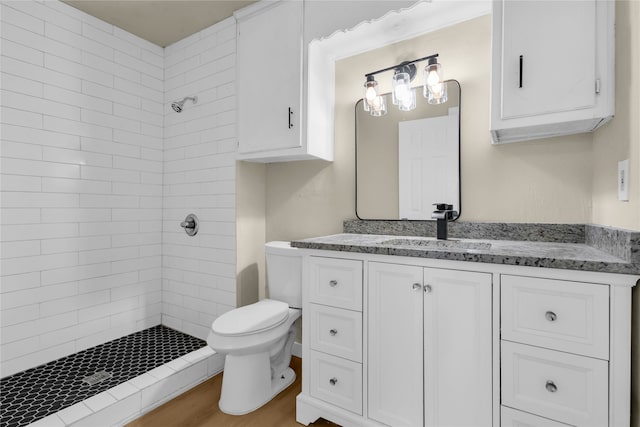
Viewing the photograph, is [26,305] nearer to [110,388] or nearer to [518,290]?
[110,388]

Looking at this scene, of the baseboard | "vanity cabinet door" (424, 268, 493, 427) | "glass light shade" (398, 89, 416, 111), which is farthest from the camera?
the baseboard

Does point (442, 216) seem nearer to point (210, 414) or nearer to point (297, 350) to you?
point (297, 350)

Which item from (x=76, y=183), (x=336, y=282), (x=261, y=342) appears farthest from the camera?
(x=76, y=183)

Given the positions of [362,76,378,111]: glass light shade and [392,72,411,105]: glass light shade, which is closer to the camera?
[392,72,411,105]: glass light shade

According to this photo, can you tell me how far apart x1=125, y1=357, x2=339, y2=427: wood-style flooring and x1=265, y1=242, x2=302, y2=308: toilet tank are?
21.9 inches

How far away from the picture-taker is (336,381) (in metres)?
1.57

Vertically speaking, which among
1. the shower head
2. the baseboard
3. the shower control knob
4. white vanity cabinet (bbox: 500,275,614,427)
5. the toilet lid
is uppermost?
the shower head

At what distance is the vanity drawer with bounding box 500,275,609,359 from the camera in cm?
103

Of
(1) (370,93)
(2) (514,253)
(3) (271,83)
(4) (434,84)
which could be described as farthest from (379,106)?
(2) (514,253)

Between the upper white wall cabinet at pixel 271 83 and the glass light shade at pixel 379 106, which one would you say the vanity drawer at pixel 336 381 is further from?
the glass light shade at pixel 379 106

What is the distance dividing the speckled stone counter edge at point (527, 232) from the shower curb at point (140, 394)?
51.1 inches

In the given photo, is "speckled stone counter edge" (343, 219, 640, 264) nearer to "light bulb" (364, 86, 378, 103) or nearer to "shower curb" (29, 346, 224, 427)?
"light bulb" (364, 86, 378, 103)

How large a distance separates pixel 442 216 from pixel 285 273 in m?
1.06

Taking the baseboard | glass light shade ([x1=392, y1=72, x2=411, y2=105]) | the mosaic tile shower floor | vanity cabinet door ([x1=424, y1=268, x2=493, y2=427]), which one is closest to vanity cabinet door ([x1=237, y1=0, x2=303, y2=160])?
glass light shade ([x1=392, y1=72, x2=411, y2=105])
